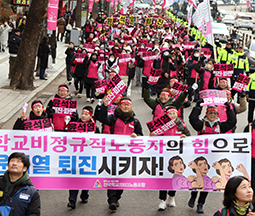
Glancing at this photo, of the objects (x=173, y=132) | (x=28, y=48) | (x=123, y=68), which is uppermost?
(x=173, y=132)

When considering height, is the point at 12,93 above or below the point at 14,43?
below

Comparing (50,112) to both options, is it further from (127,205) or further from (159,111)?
(127,205)

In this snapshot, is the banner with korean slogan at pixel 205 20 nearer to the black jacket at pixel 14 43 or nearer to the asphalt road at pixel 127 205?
the asphalt road at pixel 127 205

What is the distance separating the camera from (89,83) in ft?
48.0

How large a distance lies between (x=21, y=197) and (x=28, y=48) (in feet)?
39.4

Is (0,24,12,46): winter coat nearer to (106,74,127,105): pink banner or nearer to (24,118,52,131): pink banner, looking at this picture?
(106,74,127,105): pink banner

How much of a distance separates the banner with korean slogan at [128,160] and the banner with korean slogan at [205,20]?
6.00m

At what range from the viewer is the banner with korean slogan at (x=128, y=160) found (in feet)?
21.0

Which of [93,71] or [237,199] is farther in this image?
[93,71]

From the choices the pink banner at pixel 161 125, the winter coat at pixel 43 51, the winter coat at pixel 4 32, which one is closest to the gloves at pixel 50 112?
the pink banner at pixel 161 125

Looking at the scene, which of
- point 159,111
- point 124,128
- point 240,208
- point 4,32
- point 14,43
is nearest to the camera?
point 240,208

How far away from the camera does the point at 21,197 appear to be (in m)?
4.37

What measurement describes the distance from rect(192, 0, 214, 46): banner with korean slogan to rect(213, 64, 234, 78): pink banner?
96cm

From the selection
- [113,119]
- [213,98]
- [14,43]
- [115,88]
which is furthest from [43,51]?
[113,119]
